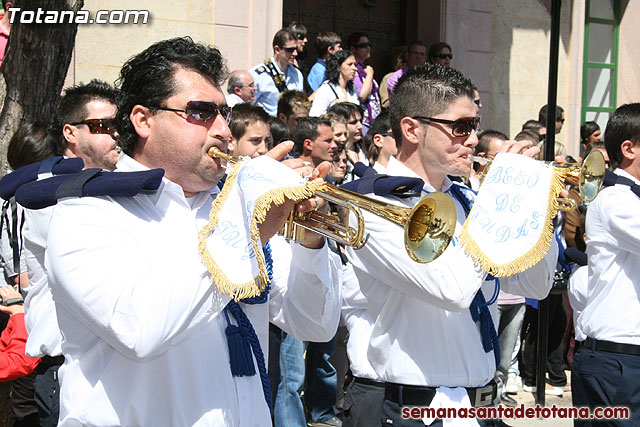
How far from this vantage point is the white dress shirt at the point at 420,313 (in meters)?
3.15

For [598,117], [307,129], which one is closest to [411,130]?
[307,129]

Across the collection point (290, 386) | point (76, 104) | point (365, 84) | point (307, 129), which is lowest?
point (290, 386)

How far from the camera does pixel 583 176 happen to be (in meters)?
3.61

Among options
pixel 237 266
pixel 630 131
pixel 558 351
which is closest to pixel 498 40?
pixel 558 351

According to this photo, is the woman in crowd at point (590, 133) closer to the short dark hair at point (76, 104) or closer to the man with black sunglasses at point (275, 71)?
the man with black sunglasses at point (275, 71)

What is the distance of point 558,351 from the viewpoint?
7.97 metres

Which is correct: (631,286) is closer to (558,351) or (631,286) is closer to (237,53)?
(558,351)

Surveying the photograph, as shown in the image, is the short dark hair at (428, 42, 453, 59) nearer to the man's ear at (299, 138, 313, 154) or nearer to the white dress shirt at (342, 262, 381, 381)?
the man's ear at (299, 138, 313, 154)

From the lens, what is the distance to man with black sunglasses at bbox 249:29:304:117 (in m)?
8.73

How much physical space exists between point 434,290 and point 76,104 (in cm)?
243

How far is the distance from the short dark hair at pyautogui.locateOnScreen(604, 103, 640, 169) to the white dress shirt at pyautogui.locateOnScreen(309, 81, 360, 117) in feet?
13.9

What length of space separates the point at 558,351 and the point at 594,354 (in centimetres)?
376

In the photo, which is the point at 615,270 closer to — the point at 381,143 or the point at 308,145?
the point at 381,143

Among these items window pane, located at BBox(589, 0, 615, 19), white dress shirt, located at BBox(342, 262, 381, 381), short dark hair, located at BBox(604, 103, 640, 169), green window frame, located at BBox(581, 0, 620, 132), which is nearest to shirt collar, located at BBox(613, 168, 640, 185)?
short dark hair, located at BBox(604, 103, 640, 169)
